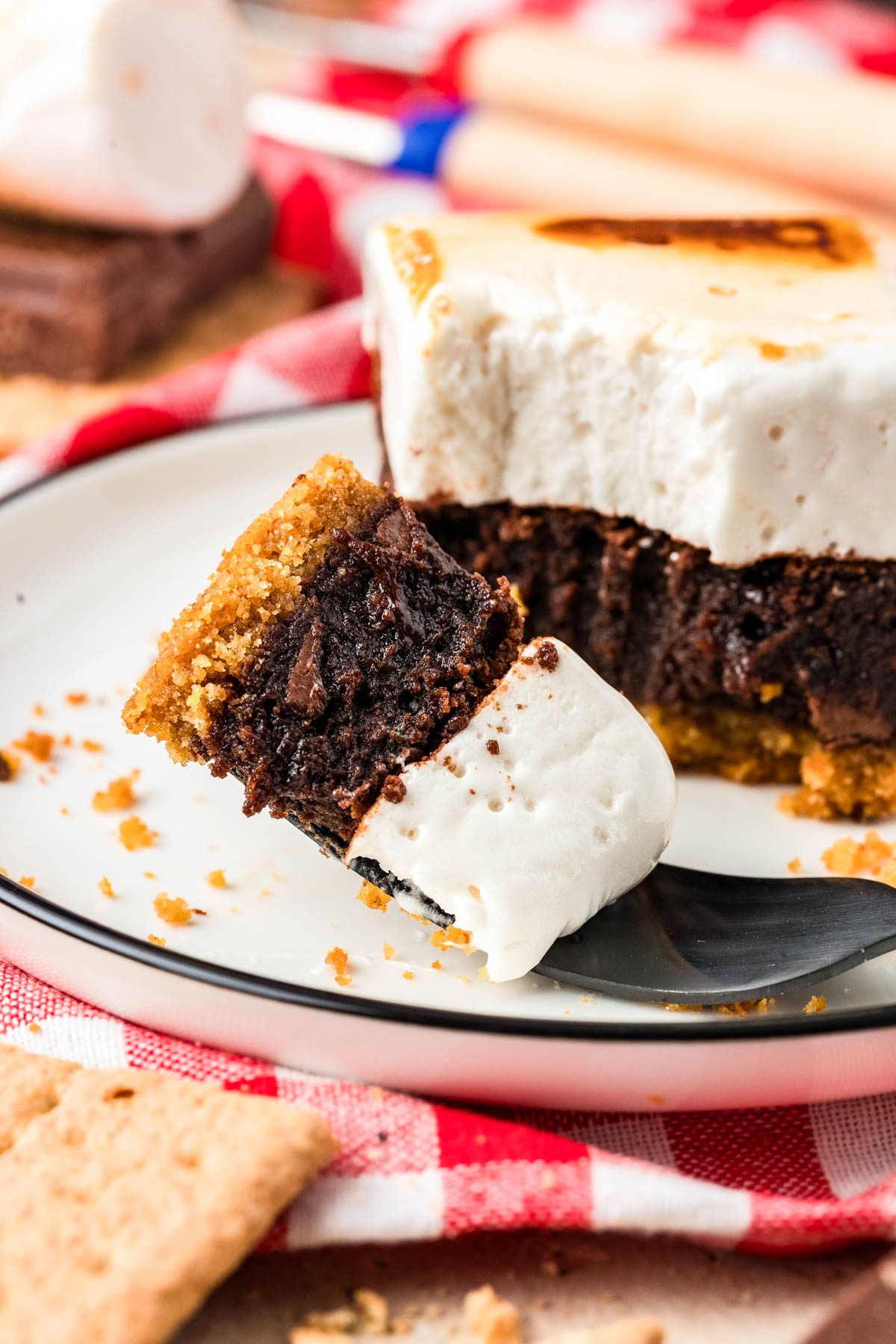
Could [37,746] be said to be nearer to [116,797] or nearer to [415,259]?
[116,797]

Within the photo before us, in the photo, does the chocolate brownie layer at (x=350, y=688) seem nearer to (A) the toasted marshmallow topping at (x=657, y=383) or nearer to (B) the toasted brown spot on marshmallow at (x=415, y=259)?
(A) the toasted marshmallow topping at (x=657, y=383)

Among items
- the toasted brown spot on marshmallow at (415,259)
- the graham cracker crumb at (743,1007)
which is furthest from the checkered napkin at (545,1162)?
the toasted brown spot on marshmallow at (415,259)

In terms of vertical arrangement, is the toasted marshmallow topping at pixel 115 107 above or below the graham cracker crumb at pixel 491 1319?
above

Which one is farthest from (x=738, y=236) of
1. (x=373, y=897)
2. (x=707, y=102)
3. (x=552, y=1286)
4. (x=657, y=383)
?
(x=552, y=1286)

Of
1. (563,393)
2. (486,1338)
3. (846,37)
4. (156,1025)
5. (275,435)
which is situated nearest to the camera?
(486,1338)

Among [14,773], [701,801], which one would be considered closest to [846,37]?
[701,801]

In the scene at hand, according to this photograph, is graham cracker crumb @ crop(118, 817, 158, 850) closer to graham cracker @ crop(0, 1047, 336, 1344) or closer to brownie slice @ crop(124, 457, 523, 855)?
brownie slice @ crop(124, 457, 523, 855)

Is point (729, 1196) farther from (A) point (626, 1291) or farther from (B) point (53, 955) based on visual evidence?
(B) point (53, 955)
